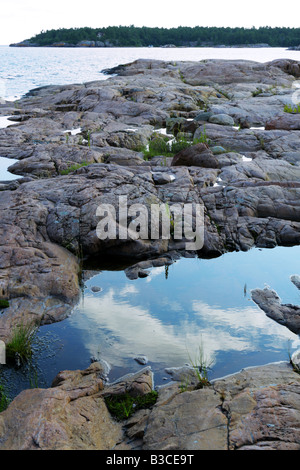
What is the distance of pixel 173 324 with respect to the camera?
6.35m

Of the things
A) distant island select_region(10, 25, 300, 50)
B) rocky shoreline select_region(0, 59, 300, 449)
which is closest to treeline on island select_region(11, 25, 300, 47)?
distant island select_region(10, 25, 300, 50)

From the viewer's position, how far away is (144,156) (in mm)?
13914

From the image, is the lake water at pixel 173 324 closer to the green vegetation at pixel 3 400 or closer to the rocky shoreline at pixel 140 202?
the green vegetation at pixel 3 400

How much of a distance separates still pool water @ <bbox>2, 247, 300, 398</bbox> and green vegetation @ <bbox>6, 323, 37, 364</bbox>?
15 centimetres

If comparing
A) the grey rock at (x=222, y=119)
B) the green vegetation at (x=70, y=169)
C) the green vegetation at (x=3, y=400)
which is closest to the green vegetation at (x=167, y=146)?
the grey rock at (x=222, y=119)

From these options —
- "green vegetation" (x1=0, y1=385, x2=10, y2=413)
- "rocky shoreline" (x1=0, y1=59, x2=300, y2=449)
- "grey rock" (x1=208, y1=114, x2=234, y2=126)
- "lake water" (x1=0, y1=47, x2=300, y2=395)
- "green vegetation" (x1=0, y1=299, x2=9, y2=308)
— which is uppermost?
"grey rock" (x1=208, y1=114, x2=234, y2=126)

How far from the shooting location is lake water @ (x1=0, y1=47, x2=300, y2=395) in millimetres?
5566

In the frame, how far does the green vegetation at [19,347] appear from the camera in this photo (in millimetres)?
5566

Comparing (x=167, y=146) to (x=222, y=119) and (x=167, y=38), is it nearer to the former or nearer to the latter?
(x=222, y=119)

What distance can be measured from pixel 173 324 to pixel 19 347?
2.18 metres

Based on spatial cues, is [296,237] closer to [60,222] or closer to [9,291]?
[60,222]

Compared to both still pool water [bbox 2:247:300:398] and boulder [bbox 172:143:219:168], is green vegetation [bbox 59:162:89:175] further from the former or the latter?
still pool water [bbox 2:247:300:398]

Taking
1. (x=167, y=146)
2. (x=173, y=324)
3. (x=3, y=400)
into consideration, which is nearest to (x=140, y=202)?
(x=173, y=324)

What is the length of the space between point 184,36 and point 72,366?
116773 mm
